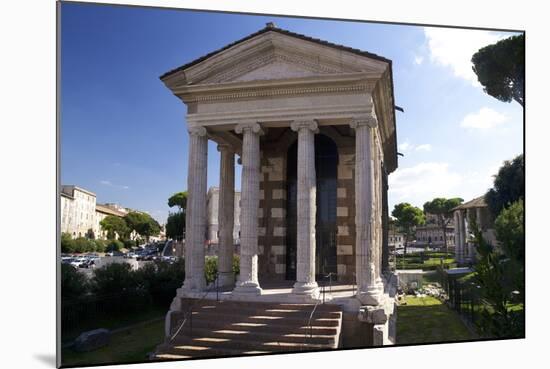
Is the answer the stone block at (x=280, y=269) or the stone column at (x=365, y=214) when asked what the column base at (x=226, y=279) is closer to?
the stone block at (x=280, y=269)

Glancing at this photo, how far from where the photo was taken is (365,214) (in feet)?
37.4

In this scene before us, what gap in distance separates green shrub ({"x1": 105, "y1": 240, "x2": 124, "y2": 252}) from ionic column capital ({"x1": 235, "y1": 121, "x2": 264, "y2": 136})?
11.7 meters

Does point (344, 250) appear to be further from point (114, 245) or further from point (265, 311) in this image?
point (114, 245)

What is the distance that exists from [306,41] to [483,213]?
1585cm

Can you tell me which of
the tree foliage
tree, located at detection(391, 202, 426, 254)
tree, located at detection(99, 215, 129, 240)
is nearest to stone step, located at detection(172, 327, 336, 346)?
tree, located at detection(99, 215, 129, 240)

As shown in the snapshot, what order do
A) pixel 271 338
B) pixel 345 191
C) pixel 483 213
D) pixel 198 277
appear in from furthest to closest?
1. pixel 483 213
2. pixel 345 191
3. pixel 198 277
4. pixel 271 338

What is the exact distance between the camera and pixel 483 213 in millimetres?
22422

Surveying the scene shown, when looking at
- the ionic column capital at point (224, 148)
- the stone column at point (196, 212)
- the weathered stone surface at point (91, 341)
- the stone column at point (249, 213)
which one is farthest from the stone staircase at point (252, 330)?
the ionic column capital at point (224, 148)

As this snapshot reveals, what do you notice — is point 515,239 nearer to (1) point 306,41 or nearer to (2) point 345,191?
(2) point 345,191

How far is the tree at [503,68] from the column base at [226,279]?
34.6 feet

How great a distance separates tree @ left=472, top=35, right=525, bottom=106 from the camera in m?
12.0

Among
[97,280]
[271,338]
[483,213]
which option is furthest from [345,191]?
[483,213]

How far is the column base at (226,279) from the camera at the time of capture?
47.5 ft

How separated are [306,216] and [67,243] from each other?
21.2 feet
